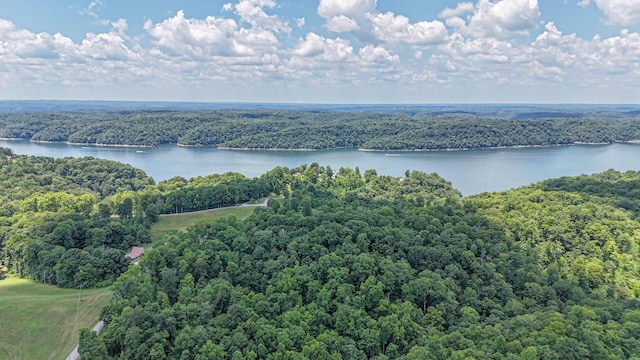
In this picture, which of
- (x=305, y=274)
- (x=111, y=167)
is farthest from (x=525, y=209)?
(x=111, y=167)

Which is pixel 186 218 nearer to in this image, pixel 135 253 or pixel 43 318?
pixel 135 253

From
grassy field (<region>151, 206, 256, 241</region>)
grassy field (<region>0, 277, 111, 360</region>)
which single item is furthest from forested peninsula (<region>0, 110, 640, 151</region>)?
grassy field (<region>0, 277, 111, 360</region>)

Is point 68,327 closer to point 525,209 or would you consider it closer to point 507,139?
point 525,209

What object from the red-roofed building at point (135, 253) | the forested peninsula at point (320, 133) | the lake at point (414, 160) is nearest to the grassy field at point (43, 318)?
the red-roofed building at point (135, 253)

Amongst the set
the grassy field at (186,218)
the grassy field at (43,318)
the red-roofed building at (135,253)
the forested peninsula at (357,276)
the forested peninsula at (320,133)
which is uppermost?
the forested peninsula at (320,133)

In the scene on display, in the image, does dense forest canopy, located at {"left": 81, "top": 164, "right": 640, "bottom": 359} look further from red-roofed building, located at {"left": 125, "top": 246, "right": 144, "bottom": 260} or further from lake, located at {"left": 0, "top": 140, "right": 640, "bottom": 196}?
lake, located at {"left": 0, "top": 140, "right": 640, "bottom": 196}

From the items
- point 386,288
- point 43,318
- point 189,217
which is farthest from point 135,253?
point 386,288

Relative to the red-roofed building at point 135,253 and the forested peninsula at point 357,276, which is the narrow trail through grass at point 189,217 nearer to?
the forested peninsula at point 357,276
